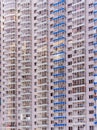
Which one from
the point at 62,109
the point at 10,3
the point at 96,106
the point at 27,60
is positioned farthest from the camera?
the point at 10,3

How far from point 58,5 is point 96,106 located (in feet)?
68.9

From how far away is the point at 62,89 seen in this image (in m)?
85.5

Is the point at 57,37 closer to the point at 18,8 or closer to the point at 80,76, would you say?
the point at 80,76

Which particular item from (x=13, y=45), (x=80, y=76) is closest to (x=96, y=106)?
(x=80, y=76)

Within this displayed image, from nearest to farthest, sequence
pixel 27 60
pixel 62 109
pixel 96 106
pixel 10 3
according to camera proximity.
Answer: pixel 96 106 → pixel 62 109 → pixel 27 60 → pixel 10 3

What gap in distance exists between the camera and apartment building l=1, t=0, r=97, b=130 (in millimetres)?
81688

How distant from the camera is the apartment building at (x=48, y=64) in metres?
81.7

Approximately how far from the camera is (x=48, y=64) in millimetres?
90375

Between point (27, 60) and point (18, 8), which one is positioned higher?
point (18, 8)

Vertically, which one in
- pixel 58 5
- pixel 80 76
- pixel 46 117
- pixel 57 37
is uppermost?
pixel 58 5

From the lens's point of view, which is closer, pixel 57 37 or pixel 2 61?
pixel 57 37

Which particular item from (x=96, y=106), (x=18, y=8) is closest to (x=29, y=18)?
(x=18, y=8)

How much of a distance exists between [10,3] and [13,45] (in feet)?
29.9

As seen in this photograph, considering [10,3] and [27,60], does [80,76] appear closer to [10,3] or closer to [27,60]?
[27,60]
